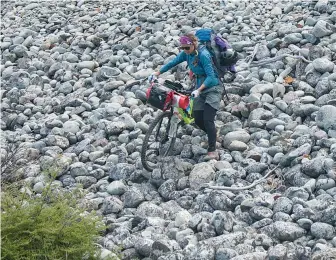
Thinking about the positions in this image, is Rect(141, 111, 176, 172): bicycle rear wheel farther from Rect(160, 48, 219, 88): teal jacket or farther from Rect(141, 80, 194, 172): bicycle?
Rect(160, 48, 219, 88): teal jacket

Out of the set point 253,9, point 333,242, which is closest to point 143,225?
point 333,242

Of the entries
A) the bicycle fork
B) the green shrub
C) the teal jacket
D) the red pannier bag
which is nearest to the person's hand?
the teal jacket

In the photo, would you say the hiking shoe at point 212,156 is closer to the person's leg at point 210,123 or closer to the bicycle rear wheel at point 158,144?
the person's leg at point 210,123

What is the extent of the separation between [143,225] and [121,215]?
58 cm

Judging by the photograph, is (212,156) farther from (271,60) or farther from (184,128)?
(271,60)

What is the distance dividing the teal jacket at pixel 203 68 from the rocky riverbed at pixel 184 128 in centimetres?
93

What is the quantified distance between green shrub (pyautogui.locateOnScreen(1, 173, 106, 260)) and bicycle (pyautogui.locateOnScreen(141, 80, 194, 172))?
230cm

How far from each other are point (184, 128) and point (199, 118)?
654 millimetres

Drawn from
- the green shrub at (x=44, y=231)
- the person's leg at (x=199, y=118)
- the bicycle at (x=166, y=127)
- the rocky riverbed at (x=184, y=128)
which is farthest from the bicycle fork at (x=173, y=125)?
the green shrub at (x=44, y=231)

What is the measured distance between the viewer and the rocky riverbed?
7367mm

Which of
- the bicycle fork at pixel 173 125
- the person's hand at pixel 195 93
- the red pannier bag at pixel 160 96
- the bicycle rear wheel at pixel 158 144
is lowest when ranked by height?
the bicycle rear wheel at pixel 158 144

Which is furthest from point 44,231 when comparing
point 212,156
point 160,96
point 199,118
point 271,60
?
point 271,60

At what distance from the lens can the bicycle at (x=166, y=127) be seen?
8883mm

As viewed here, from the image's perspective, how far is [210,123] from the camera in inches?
357
